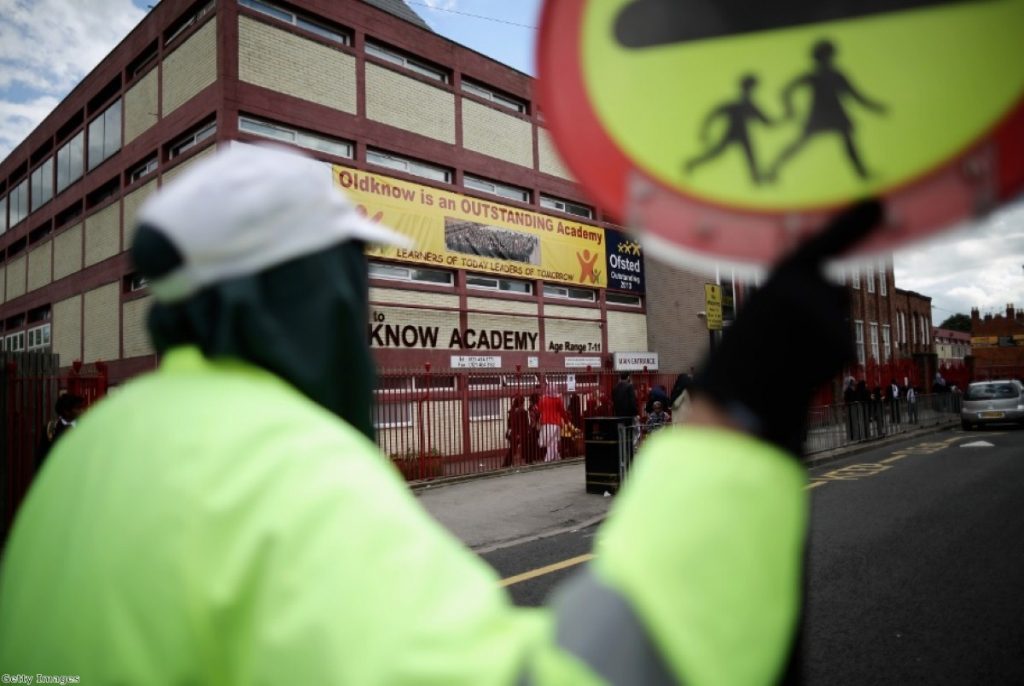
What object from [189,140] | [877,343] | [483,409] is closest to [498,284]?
[483,409]

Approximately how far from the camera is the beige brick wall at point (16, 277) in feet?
83.8

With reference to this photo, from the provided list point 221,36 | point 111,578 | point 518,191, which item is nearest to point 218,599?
point 111,578

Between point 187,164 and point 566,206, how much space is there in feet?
36.7

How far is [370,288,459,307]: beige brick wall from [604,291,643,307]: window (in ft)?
21.9

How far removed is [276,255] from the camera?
0.86 m

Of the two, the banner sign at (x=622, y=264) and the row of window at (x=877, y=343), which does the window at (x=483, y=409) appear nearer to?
the banner sign at (x=622, y=264)

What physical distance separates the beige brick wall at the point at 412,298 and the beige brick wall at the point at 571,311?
3.64m

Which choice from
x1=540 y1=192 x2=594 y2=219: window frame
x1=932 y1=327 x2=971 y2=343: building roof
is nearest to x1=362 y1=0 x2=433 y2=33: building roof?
x1=540 y1=192 x2=594 y2=219: window frame

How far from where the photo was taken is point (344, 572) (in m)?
0.61

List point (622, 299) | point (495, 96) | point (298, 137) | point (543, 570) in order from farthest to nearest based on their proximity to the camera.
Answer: point (622, 299) → point (495, 96) → point (298, 137) → point (543, 570)

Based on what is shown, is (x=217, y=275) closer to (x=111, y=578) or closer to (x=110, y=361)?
(x=111, y=578)

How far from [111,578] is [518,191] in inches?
800

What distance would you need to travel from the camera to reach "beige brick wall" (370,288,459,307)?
16.0 metres

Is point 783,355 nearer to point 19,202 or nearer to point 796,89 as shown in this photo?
point 796,89
